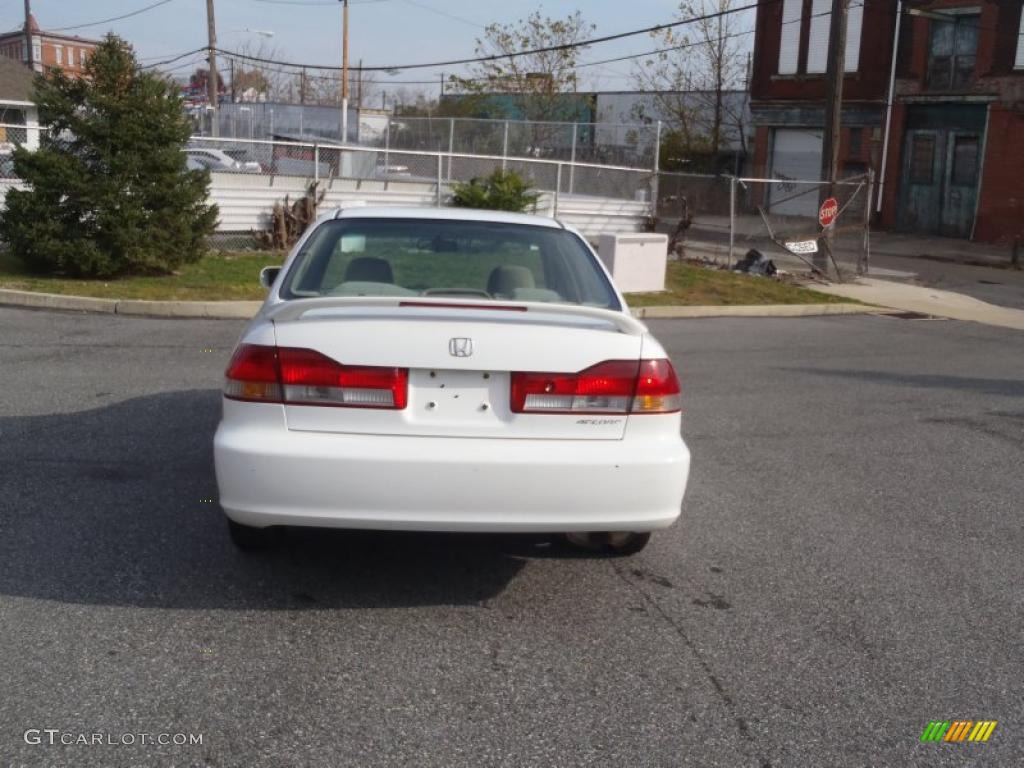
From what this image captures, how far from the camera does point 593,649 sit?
13.7 ft

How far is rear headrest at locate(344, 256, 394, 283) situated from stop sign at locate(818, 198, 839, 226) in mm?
16685

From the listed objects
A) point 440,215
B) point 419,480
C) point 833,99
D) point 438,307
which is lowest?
point 419,480

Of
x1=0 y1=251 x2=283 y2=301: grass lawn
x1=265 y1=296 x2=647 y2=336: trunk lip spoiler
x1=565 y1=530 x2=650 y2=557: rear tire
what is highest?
x1=265 y1=296 x2=647 y2=336: trunk lip spoiler

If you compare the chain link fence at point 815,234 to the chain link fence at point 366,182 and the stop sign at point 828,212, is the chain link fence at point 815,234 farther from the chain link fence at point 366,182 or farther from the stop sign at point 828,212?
the chain link fence at point 366,182

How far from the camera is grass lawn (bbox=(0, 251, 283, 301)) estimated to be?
13531mm

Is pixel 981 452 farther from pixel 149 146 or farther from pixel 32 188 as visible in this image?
pixel 32 188

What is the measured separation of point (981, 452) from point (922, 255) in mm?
20966

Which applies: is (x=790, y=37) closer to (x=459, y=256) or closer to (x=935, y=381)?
(x=935, y=381)

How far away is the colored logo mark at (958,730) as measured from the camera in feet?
11.9

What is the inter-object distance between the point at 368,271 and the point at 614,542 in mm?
1730

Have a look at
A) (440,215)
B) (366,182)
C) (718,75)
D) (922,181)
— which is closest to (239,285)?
(366,182)

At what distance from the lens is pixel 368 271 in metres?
5.40

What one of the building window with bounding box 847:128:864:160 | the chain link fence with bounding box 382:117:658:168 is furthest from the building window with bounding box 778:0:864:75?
the chain link fence with bounding box 382:117:658:168

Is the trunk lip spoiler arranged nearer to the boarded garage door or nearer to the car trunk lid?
the car trunk lid
